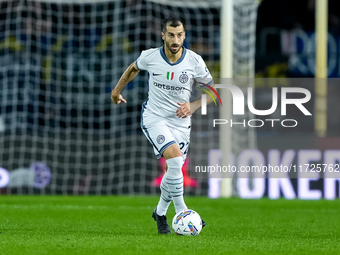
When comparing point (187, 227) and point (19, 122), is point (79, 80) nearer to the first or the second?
point (19, 122)

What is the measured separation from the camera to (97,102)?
14.8 metres

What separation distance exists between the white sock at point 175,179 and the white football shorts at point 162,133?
153 millimetres

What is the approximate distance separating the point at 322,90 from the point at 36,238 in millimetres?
8413

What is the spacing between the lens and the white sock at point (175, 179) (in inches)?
217

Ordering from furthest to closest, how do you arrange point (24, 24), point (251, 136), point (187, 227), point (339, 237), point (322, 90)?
point (24, 24)
point (322, 90)
point (251, 136)
point (339, 237)
point (187, 227)

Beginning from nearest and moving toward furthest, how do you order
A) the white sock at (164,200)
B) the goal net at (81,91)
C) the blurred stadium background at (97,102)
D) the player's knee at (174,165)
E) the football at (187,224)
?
1. the football at (187,224)
2. the player's knee at (174,165)
3. the white sock at (164,200)
4. the blurred stadium background at (97,102)
5. the goal net at (81,91)

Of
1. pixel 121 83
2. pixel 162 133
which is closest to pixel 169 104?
pixel 162 133

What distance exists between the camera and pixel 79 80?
15.1 meters

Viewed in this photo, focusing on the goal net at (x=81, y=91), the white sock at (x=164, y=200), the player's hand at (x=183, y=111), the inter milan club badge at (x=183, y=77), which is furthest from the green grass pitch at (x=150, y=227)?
the goal net at (x=81, y=91)

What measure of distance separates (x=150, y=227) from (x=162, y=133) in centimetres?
122

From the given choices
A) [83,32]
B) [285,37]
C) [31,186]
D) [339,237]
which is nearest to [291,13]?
[285,37]

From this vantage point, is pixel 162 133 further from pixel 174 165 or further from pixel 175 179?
pixel 175 179

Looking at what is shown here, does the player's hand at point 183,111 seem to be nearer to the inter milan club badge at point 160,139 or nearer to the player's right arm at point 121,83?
the inter milan club badge at point 160,139

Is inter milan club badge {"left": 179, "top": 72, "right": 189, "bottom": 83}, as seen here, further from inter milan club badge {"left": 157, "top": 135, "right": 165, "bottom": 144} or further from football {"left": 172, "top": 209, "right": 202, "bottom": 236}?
football {"left": 172, "top": 209, "right": 202, "bottom": 236}
